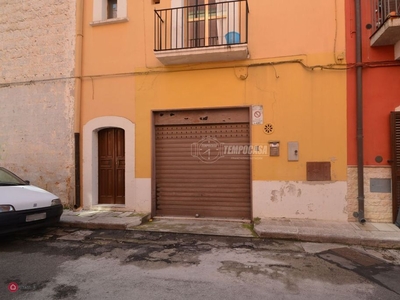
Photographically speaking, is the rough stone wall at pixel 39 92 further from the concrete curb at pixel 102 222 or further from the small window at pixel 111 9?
the concrete curb at pixel 102 222

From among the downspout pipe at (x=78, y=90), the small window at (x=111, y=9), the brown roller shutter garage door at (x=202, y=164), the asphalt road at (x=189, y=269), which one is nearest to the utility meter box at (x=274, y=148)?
the brown roller shutter garage door at (x=202, y=164)

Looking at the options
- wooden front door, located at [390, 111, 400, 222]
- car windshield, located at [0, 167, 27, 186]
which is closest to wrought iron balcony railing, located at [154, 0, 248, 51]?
wooden front door, located at [390, 111, 400, 222]

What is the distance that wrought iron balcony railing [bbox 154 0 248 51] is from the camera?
6.77 m

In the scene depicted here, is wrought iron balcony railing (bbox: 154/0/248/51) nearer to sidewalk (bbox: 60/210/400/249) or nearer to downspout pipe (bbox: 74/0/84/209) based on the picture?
downspout pipe (bbox: 74/0/84/209)

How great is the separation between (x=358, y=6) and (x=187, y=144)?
5175 mm

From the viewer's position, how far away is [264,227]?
5.64m

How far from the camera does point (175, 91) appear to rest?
22.8ft

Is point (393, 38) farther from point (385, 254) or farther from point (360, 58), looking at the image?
point (385, 254)

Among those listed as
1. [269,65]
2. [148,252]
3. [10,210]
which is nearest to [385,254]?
[148,252]

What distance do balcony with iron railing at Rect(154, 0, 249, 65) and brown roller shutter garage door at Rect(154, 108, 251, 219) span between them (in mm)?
1394

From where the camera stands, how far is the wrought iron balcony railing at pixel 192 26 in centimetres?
677

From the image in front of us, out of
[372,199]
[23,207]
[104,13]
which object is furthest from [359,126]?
[104,13]

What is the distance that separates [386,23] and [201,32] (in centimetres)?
416

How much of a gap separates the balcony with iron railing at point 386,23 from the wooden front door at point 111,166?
21.8 ft
